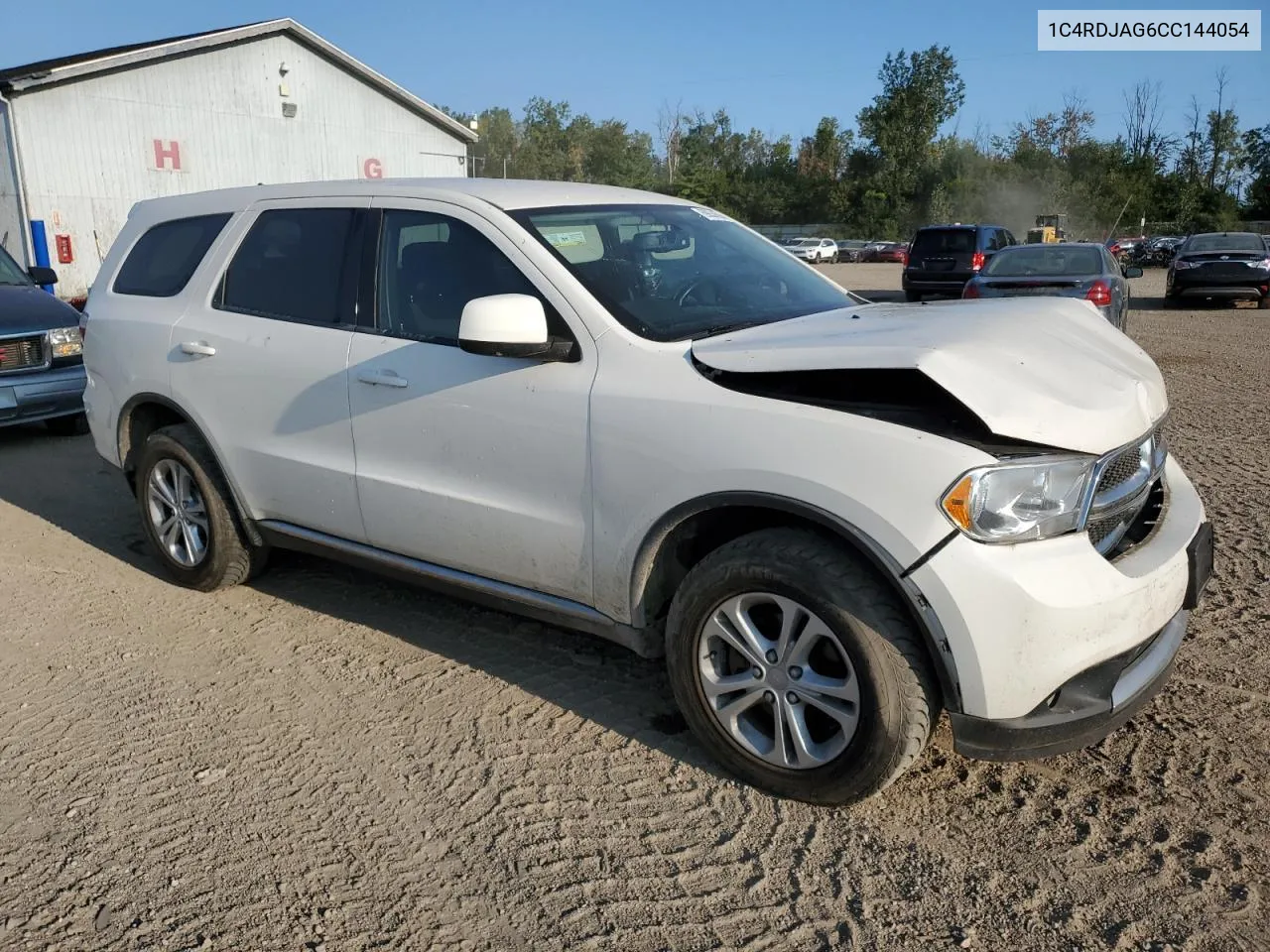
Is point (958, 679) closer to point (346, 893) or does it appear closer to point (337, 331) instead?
point (346, 893)

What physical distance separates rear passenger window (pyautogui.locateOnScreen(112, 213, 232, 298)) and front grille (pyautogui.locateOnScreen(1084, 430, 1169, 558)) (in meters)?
3.82

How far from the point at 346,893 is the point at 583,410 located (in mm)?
1530

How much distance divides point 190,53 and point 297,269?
67.5 ft

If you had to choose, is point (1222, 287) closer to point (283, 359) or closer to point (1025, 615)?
point (283, 359)

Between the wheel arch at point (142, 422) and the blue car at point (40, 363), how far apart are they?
3.08 meters

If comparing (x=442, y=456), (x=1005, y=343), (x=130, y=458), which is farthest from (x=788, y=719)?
(x=130, y=458)

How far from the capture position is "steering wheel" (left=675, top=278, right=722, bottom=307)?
3.72 meters

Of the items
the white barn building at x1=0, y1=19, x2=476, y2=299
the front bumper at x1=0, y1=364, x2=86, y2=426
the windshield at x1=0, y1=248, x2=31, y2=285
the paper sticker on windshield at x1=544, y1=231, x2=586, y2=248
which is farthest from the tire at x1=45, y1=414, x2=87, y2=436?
the white barn building at x1=0, y1=19, x2=476, y2=299

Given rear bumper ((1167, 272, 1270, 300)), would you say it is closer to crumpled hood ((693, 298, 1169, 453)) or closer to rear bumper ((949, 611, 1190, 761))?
crumpled hood ((693, 298, 1169, 453))

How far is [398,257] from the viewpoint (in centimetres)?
406

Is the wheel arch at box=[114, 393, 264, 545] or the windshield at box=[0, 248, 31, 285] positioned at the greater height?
the windshield at box=[0, 248, 31, 285]

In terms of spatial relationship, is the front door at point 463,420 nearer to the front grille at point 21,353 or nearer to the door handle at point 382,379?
the door handle at point 382,379

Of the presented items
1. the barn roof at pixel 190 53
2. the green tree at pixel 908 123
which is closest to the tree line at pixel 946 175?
the green tree at pixel 908 123

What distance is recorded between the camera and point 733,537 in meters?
3.36
